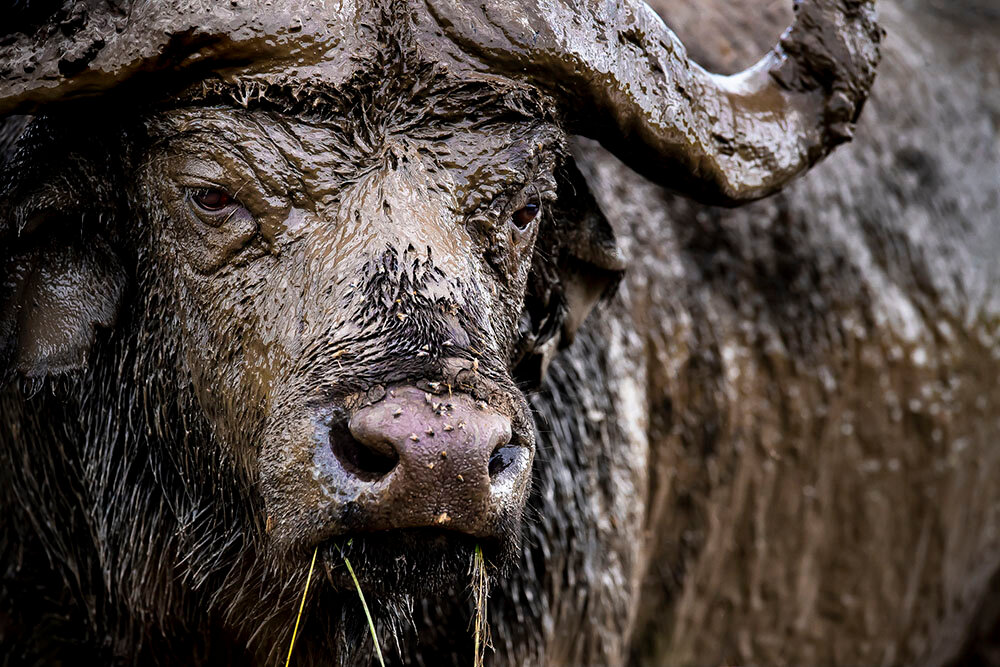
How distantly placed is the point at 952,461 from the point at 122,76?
482 centimetres

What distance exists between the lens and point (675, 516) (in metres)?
6.02

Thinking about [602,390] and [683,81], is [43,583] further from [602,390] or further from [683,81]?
[683,81]

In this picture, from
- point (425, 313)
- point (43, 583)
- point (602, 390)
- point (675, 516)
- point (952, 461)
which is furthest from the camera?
point (952, 461)

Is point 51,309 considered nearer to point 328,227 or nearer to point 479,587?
point 328,227

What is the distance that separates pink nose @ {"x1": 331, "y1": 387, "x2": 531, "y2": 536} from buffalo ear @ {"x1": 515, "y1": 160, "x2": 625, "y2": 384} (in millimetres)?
1120

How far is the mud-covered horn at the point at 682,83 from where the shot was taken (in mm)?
3828

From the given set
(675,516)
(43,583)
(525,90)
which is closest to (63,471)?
(43,583)

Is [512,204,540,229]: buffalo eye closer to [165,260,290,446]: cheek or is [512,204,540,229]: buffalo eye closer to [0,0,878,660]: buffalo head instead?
[0,0,878,660]: buffalo head

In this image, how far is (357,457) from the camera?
3260 millimetres

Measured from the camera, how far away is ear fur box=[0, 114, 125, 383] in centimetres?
391

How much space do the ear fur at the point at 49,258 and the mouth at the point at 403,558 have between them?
1.18 metres

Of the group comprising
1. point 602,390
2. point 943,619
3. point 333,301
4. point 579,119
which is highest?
point 579,119

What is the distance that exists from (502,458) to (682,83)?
1.44m

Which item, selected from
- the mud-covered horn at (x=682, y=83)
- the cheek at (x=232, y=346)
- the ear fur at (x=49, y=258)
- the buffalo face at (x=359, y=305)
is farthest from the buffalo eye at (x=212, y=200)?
the mud-covered horn at (x=682, y=83)
